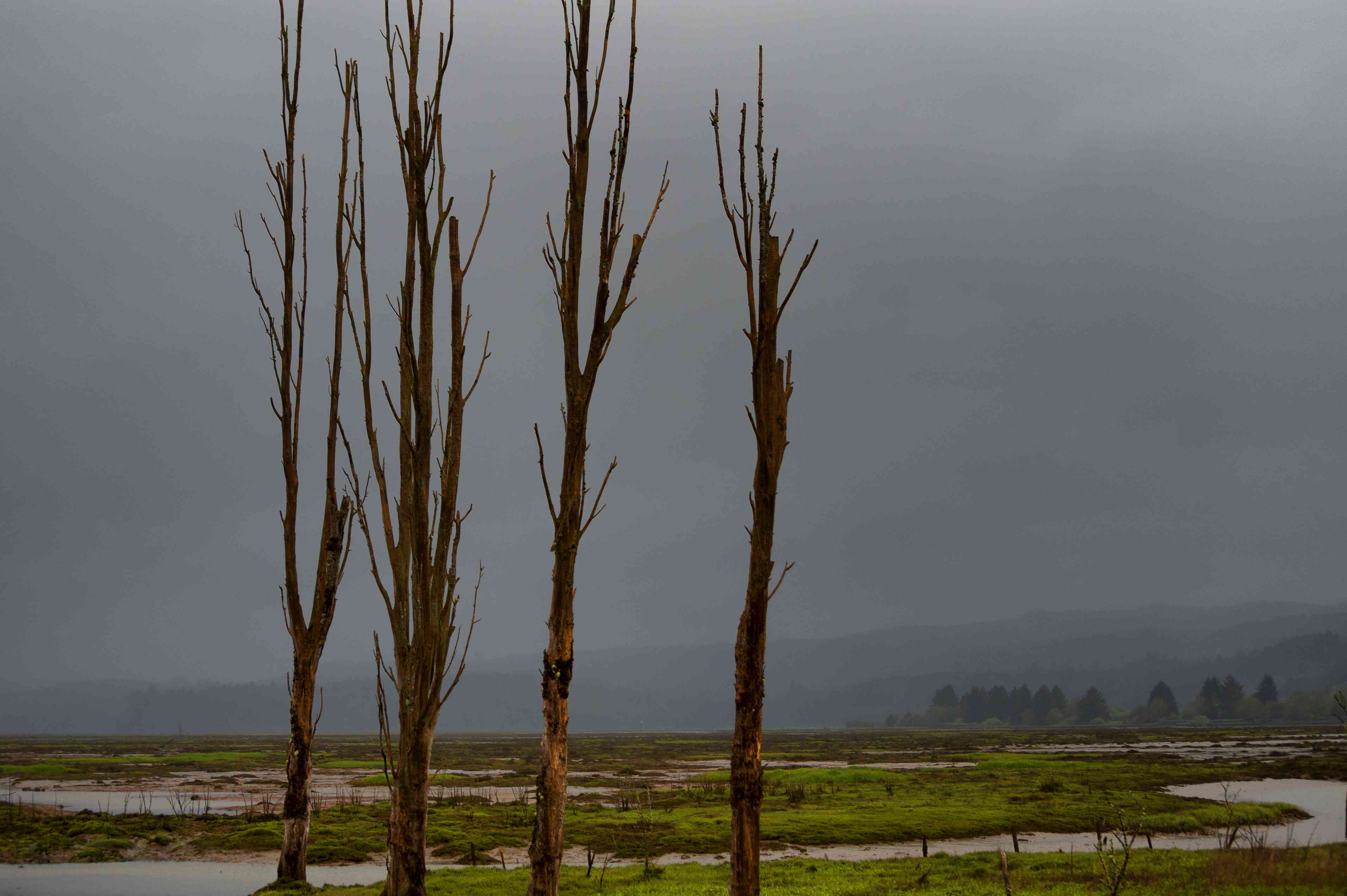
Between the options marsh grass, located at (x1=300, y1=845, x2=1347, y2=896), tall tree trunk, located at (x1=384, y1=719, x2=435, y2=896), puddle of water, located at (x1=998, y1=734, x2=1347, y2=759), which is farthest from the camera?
puddle of water, located at (x1=998, y1=734, x2=1347, y2=759)

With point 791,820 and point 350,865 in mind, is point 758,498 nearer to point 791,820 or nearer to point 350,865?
point 350,865

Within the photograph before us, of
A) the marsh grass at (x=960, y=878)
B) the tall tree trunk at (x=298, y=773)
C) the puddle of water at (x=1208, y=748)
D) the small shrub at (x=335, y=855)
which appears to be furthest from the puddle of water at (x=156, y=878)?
the puddle of water at (x=1208, y=748)

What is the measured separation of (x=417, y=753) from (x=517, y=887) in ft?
52.1

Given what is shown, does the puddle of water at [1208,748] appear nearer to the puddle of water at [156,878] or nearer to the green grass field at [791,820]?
the green grass field at [791,820]

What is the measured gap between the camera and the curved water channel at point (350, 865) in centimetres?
2361

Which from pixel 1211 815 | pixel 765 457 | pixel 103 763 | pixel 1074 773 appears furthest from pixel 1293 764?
pixel 103 763

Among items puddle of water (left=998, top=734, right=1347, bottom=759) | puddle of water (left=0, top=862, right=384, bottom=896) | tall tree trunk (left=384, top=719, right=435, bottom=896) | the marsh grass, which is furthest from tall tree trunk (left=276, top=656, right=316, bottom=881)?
puddle of water (left=998, top=734, right=1347, bottom=759)

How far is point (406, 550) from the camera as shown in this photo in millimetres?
8906

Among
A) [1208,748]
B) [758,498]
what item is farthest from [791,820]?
[1208,748]

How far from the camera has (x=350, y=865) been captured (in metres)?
28.5

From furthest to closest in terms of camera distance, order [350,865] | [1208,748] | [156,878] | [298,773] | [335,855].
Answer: [1208,748] < [335,855] < [350,865] < [156,878] < [298,773]

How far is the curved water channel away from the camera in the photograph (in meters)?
23.6

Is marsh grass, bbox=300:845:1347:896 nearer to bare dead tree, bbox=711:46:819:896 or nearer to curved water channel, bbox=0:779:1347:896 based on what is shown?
curved water channel, bbox=0:779:1347:896

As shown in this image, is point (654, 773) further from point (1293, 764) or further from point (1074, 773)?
point (1293, 764)
